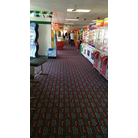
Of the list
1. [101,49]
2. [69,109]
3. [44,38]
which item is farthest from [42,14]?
[69,109]

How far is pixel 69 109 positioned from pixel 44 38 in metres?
6.87

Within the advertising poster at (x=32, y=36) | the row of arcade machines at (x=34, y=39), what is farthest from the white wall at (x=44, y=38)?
the advertising poster at (x=32, y=36)

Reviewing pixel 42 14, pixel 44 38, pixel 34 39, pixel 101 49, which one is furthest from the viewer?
pixel 44 38

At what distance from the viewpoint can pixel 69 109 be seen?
2660 millimetres

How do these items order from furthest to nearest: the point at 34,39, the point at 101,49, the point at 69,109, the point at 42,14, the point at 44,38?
the point at 44,38 → the point at 42,14 → the point at 34,39 → the point at 101,49 → the point at 69,109

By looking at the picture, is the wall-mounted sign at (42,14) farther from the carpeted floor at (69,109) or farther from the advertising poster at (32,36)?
the carpeted floor at (69,109)

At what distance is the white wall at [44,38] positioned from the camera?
856 cm

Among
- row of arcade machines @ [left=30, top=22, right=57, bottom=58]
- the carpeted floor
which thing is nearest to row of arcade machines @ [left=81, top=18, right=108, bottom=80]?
the carpeted floor

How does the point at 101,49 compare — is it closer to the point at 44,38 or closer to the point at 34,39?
the point at 34,39

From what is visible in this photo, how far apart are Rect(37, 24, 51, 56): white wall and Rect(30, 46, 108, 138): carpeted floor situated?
4911 millimetres

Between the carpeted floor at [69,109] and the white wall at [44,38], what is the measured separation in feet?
16.1

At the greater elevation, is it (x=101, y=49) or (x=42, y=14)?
(x=42, y=14)
